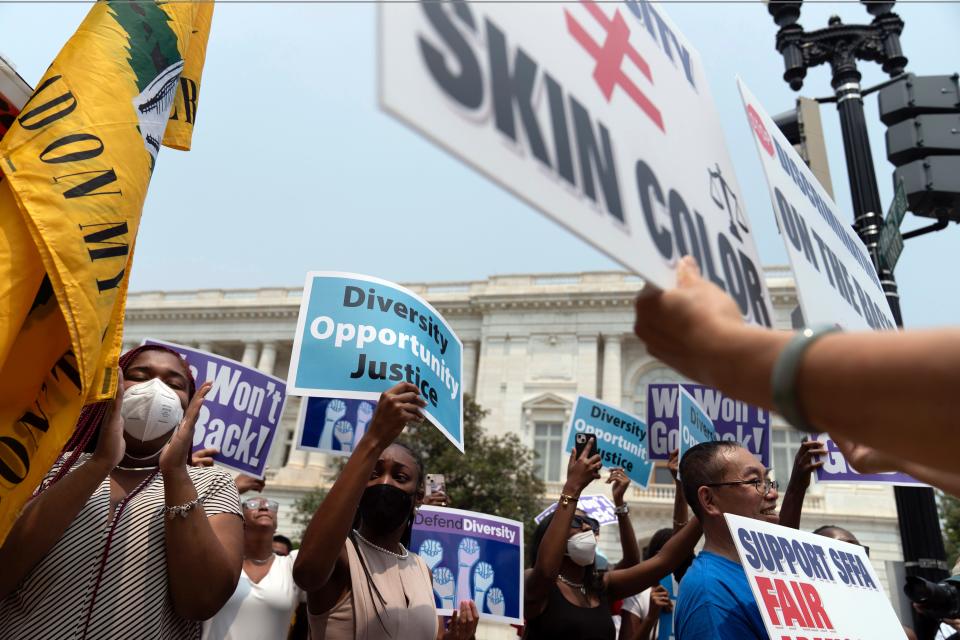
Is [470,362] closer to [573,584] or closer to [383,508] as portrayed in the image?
[573,584]

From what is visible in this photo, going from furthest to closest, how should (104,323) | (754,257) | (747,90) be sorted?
(747,90)
(104,323)
(754,257)

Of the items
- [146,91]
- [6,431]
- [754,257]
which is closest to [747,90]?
[754,257]

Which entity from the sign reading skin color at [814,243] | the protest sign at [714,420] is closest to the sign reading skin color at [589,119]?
the sign reading skin color at [814,243]

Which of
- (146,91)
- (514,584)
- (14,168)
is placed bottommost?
(514,584)

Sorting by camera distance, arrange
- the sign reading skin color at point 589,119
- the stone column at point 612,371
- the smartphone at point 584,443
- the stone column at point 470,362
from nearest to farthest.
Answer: the sign reading skin color at point 589,119
the smartphone at point 584,443
the stone column at point 612,371
the stone column at point 470,362

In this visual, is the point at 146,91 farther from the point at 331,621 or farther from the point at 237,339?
the point at 237,339

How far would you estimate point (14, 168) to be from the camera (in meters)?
1.90

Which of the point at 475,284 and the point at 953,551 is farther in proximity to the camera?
the point at 475,284

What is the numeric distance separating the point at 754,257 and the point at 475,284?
33550mm

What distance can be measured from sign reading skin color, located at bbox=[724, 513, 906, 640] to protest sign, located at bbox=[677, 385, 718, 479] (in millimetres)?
1880

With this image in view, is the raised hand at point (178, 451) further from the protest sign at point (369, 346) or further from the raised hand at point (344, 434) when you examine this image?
the raised hand at point (344, 434)

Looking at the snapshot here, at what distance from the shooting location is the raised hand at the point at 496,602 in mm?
4289

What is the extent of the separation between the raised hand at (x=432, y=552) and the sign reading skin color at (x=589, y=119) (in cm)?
329

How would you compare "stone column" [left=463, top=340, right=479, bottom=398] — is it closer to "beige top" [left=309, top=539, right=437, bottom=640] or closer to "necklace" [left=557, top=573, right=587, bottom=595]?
"necklace" [left=557, top=573, right=587, bottom=595]
